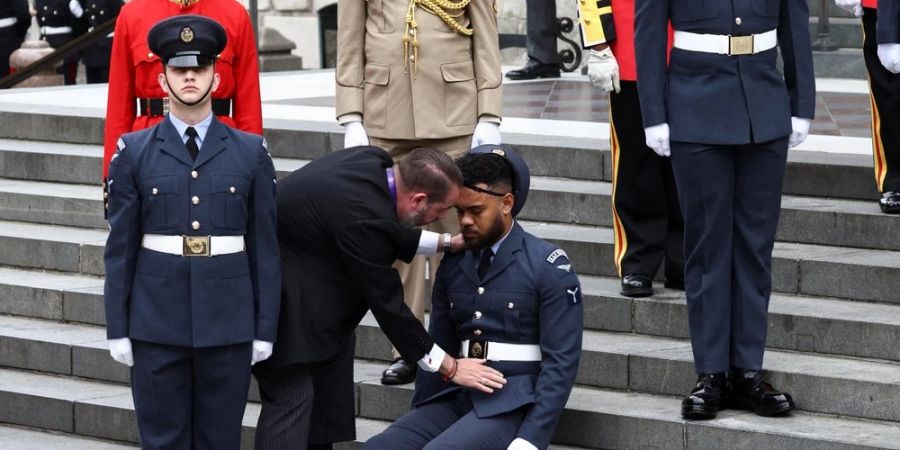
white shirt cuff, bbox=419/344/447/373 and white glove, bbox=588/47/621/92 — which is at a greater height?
white glove, bbox=588/47/621/92

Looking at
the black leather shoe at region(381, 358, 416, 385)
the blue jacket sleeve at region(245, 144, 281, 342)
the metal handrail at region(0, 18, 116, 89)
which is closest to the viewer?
the blue jacket sleeve at region(245, 144, 281, 342)

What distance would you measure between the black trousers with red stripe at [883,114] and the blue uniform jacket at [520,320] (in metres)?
2.00

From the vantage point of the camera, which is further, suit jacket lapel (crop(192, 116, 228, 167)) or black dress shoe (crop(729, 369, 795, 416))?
black dress shoe (crop(729, 369, 795, 416))

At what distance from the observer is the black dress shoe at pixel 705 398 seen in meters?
6.10

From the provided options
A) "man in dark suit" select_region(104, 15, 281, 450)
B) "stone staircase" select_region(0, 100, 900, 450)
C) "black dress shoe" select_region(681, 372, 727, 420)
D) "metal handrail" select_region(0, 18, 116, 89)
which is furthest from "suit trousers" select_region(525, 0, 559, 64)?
"man in dark suit" select_region(104, 15, 281, 450)

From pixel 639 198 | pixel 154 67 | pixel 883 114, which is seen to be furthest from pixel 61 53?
pixel 883 114

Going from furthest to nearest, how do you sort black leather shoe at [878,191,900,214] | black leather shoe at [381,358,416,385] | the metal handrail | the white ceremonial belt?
the white ceremonial belt, the metal handrail, black leather shoe at [878,191,900,214], black leather shoe at [381,358,416,385]

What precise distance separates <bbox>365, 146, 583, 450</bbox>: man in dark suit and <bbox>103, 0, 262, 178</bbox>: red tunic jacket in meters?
1.02

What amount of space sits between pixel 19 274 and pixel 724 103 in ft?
12.2

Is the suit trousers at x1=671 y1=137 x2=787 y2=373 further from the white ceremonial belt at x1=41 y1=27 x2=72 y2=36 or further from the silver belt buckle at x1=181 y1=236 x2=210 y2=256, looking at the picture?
the white ceremonial belt at x1=41 y1=27 x2=72 y2=36

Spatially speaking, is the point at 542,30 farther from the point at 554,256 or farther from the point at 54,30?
the point at 554,256

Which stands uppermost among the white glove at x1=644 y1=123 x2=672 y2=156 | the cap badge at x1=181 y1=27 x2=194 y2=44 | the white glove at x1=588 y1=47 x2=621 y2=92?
the cap badge at x1=181 y1=27 x2=194 y2=44

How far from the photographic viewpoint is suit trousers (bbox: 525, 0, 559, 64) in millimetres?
11977

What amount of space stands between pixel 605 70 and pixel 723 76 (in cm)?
91
